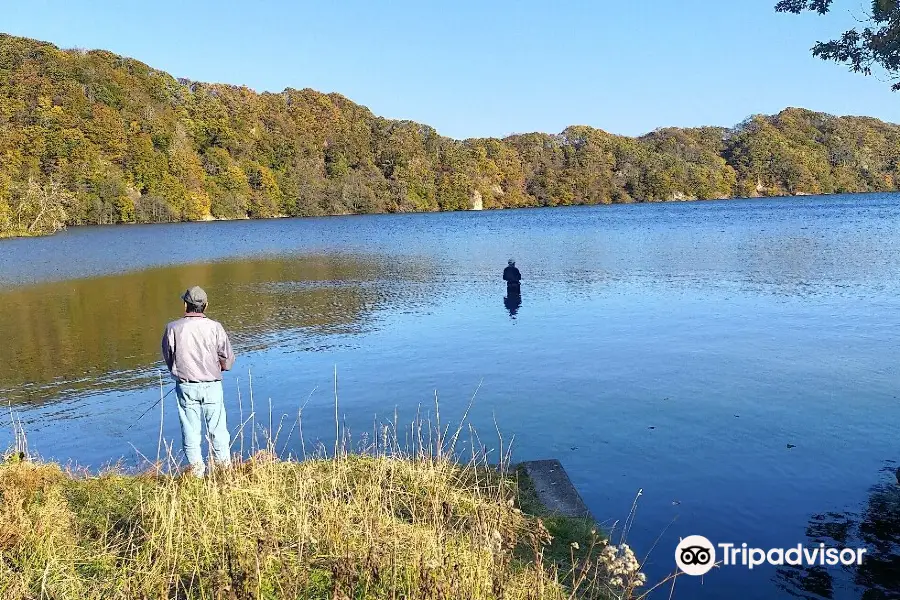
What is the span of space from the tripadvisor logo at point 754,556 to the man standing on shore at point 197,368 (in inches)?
176

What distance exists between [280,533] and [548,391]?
24.9 ft

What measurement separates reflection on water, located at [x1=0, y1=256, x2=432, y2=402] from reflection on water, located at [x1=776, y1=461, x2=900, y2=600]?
11.8 metres

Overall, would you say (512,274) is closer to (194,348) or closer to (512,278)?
(512,278)

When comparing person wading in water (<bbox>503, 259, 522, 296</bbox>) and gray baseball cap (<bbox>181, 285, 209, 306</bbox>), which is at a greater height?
gray baseball cap (<bbox>181, 285, 209, 306</bbox>)

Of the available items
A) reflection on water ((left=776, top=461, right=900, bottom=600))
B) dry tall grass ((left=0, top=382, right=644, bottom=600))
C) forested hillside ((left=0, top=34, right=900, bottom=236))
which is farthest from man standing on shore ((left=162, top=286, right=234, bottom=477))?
forested hillside ((left=0, top=34, right=900, bottom=236))

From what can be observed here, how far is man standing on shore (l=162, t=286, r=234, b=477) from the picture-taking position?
6945mm

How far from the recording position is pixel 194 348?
6.94 metres

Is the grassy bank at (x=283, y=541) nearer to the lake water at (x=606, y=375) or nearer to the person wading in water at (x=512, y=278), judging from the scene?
the lake water at (x=606, y=375)

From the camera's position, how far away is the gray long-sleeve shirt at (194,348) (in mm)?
6930

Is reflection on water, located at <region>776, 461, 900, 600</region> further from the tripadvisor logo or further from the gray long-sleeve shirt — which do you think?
the gray long-sleeve shirt

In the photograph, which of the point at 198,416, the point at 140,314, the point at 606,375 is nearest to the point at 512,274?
the point at 606,375

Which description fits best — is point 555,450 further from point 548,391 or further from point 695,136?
point 695,136

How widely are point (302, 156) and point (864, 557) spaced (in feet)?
460

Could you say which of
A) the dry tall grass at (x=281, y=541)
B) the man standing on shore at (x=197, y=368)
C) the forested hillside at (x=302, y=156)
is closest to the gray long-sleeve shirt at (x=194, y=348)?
the man standing on shore at (x=197, y=368)
